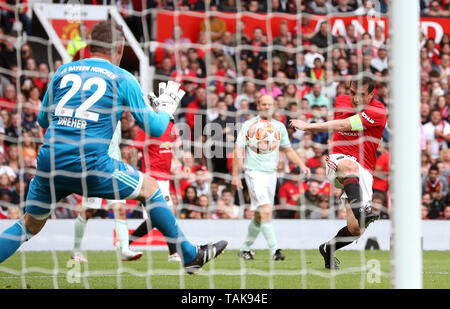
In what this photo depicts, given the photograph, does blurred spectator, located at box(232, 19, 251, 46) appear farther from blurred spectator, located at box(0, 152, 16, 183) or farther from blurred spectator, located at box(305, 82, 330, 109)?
blurred spectator, located at box(0, 152, 16, 183)

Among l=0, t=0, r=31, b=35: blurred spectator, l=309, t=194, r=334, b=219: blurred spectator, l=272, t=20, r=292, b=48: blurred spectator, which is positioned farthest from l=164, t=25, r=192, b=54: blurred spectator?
l=309, t=194, r=334, b=219: blurred spectator

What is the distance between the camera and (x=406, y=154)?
15.1 ft

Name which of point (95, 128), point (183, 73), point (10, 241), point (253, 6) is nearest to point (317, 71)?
point (183, 73)

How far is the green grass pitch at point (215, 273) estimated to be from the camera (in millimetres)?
6457

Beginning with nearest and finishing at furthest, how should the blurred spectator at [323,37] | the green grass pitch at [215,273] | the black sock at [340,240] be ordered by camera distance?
1. the green grass pitch at [215,273]
2. the black sock at [340,240]
3. the blurred spectator at [323,37]

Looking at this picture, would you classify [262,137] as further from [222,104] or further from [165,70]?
[165,70]

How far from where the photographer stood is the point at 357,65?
11.6 m

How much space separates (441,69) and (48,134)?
8606 mm

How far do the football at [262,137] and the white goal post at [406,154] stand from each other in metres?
4.61

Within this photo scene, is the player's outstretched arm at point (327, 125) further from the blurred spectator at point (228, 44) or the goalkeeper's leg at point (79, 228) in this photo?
the blurred spectator at point (228, 44)

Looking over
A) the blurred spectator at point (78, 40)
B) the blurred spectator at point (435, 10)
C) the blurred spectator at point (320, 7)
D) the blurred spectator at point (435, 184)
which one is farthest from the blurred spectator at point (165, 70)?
the blurred spectator at point (435, 10)
